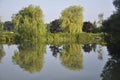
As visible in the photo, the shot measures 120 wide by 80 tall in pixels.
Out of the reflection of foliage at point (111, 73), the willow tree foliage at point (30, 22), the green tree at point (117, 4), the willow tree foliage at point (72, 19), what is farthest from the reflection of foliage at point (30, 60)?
the willow tree foliage at point (72, 19)

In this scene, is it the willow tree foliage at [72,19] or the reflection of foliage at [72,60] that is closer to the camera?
the reflection of foliage at [72,60]

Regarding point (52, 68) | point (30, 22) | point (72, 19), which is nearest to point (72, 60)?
point (52, 68)

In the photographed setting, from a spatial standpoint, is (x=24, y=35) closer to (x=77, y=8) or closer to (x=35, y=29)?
(x=35, y=29)

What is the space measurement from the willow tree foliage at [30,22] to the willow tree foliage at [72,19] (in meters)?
11.0

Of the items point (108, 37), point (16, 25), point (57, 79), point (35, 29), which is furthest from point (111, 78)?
point (16, 25)

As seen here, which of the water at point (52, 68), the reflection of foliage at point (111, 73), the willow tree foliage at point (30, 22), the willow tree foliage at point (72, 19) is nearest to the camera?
the reflection of foliage at point (111, 73)

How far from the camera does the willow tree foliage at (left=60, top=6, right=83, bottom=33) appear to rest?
5516 cm

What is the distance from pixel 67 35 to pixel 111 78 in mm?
38294

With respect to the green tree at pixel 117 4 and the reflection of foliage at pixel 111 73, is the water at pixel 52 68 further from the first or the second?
the green tree at pixel 117 4

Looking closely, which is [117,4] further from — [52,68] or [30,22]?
[30,22]

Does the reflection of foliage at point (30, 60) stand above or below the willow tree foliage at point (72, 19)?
below

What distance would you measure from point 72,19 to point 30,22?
43.1ft

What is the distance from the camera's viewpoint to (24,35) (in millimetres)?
45156

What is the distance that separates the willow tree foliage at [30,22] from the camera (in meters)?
44.3
